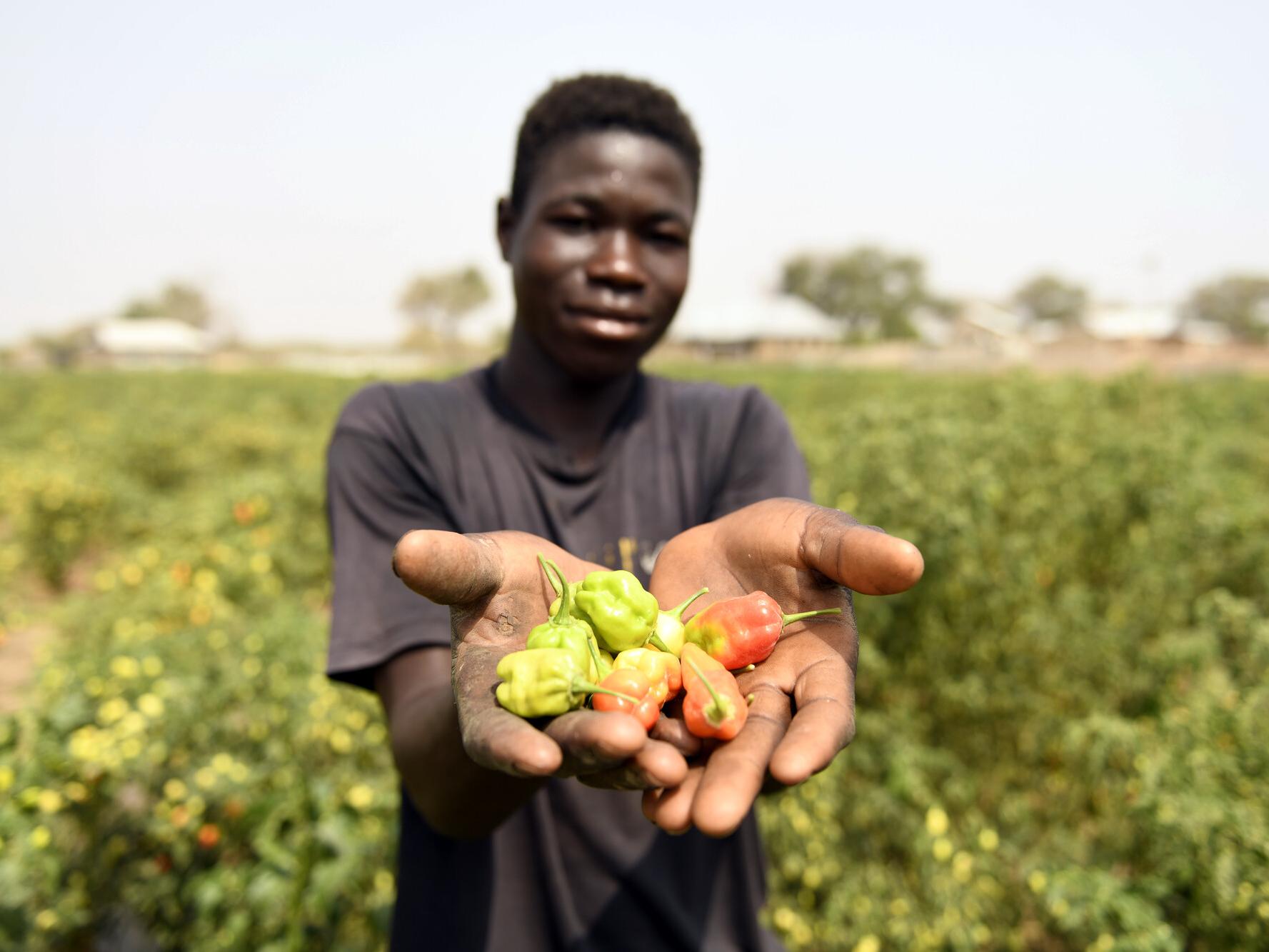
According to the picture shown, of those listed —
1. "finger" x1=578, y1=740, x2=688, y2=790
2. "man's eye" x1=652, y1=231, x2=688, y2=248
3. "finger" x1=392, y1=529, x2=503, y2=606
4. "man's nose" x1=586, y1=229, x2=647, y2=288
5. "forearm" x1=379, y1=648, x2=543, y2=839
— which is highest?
"man's eye" x1=652, y1=231, x2=688, y2=248

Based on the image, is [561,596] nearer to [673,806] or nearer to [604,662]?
[604,662]

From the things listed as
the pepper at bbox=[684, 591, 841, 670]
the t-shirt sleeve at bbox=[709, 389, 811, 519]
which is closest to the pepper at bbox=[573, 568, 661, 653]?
the pepper at bbox=[684, 591, 841, 670]

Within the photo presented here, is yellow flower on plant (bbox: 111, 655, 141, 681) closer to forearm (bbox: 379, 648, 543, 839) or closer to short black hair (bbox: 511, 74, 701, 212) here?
forearm (bbox: 379, 648, 543, 839)

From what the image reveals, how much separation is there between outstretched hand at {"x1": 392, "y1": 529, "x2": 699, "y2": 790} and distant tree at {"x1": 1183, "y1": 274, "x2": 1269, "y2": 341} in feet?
314

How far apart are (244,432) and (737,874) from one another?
10.0 meters

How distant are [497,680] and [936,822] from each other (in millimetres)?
2538

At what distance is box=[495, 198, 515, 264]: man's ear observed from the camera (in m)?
2.32

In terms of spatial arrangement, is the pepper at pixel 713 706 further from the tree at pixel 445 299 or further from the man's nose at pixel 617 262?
the tree at pixel 445 299

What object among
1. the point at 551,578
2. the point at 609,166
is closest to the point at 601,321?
the point at 609,166

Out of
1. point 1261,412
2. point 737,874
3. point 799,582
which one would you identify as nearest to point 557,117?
point 799,582

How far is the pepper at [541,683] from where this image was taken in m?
1.30

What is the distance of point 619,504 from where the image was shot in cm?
214

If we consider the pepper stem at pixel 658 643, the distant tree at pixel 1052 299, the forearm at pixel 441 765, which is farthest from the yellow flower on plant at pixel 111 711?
the distant tree at pixel 1052 299

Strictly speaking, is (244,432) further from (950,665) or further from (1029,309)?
(1029,309)
